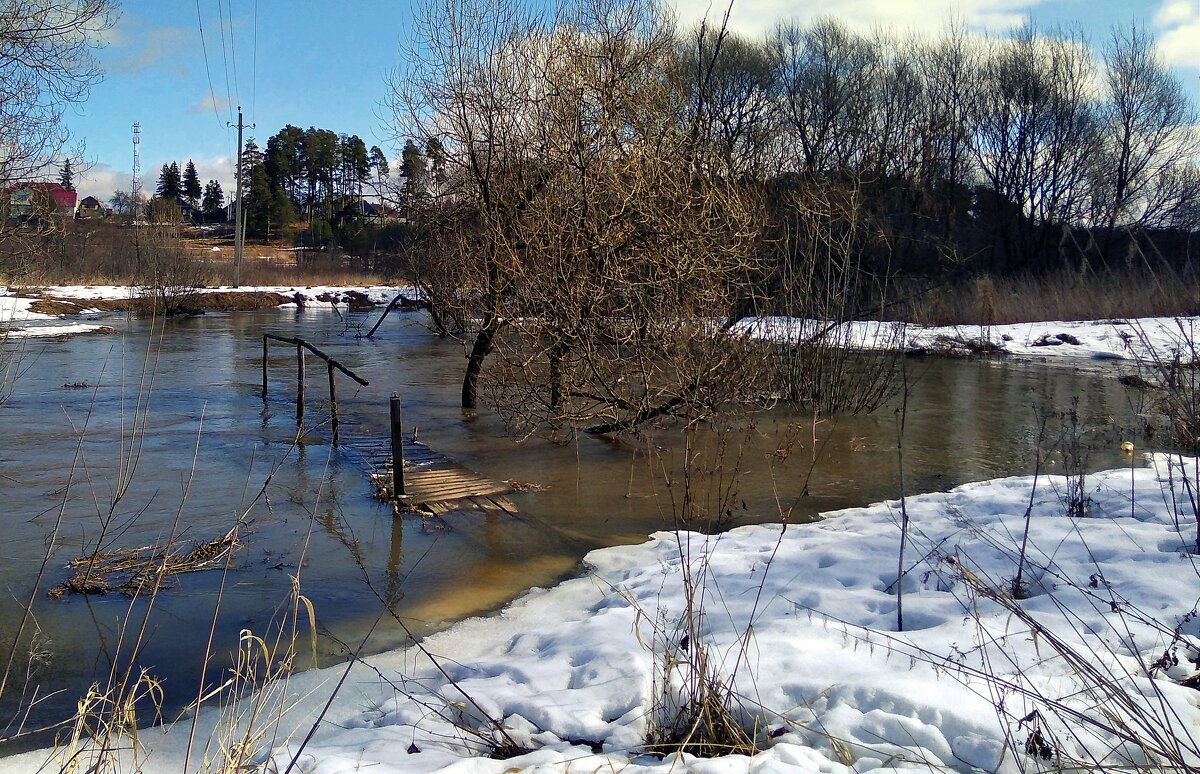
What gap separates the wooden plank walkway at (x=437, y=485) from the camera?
778 centimetres

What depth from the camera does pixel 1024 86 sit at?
108 feet

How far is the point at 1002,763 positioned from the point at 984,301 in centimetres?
2367

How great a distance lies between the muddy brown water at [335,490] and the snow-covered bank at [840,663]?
0.67 metres

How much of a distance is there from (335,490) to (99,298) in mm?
28274

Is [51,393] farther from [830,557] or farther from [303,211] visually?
[303,211]

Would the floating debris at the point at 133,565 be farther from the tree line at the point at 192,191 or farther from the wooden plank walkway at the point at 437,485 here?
the tree line at the point at 192,191

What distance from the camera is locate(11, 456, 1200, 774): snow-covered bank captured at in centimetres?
285

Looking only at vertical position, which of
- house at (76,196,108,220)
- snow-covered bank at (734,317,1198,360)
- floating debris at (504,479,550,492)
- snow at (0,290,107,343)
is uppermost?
house at (76,196,108,220)

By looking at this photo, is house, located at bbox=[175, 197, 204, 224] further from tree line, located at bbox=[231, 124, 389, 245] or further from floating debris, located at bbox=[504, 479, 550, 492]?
floating debris, located at bbox=[504, 479, 550, 492]

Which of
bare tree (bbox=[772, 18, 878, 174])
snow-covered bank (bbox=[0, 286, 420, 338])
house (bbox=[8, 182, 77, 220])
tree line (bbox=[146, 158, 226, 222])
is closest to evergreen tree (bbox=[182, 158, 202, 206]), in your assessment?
tree line (bbox=[146, 158, 226, 222])

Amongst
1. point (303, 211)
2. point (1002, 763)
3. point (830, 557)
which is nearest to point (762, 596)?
point (830, 557)

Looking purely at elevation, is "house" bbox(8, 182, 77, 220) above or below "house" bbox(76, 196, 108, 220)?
below

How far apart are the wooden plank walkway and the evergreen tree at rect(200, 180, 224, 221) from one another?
82.6 m

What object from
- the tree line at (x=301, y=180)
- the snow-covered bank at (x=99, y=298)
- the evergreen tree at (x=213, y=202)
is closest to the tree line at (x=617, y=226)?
the snow-covered bank at (x=99, y=298)
